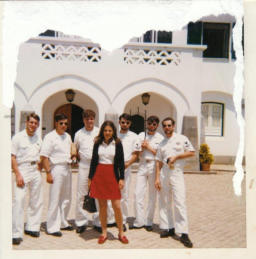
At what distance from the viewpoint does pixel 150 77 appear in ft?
18.9

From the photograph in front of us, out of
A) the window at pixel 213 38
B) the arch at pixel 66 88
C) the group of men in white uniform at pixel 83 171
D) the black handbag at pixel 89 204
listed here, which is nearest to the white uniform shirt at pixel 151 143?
the group of men in white uniform at pixel 83 171

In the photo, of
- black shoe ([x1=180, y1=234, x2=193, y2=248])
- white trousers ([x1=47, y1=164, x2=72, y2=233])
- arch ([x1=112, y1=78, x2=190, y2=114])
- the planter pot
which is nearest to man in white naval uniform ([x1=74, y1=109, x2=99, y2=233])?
white trousers ([x1=47, y1=164, x2=72, y2=233])

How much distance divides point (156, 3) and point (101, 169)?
2443mm

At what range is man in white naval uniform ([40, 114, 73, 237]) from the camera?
456 cm

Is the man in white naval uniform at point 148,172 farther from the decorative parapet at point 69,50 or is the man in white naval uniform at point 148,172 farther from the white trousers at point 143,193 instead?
the decorative parapet at point 69,50

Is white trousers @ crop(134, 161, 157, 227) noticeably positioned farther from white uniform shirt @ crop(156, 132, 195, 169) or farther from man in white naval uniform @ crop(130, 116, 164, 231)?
white uniform shirt @ crop(156, 132, 195, 169)

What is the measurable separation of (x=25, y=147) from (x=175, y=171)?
85.9 inches

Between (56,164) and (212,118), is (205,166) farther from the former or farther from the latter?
(56,164)

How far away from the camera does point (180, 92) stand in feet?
21.6

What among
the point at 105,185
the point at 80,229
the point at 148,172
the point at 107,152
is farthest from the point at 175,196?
the point at 80,229

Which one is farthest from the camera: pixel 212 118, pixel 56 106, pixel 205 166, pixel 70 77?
pixel 212 118
